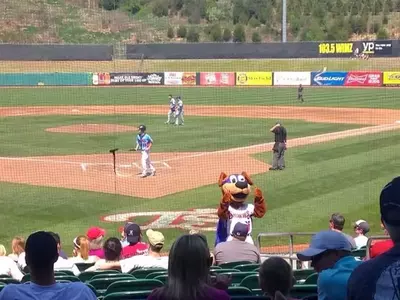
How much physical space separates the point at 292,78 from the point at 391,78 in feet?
22.4

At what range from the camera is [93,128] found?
31281mm

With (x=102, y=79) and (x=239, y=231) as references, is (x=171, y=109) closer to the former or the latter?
(x=102, y=79)

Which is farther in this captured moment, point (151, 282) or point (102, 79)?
point (102, 79)

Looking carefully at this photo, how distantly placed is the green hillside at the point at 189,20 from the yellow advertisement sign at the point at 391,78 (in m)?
8.75

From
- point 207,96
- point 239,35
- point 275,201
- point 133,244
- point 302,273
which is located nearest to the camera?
point 302,273

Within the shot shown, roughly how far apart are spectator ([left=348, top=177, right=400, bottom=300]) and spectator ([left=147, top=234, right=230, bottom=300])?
1113 millimetres

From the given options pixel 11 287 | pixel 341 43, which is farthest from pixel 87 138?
pixel 341 43

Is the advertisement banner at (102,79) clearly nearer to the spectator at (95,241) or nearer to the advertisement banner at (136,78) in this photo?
the advertisement banner at (136,78)

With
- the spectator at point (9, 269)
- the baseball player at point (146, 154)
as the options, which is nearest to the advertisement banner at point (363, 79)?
the baseball player at point (146, 154)

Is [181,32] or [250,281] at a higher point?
[181,32]

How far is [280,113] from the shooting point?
3762cm

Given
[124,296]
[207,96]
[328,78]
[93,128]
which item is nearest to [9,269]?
[124,296]

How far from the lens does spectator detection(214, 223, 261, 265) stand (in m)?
7.73

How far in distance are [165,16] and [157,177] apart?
77.8ft
